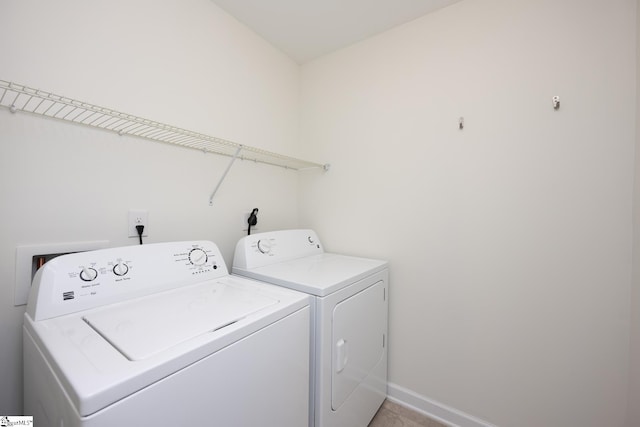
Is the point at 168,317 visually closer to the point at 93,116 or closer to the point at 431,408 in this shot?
the point at 93,116

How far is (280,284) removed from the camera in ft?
4.20

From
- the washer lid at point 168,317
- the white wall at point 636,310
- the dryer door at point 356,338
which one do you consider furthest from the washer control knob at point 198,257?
the white wall at point 636,310

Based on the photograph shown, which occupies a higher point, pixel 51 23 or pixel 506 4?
pixel 506 4

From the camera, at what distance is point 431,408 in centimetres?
165

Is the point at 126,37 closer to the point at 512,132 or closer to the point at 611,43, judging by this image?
the point at 512,132

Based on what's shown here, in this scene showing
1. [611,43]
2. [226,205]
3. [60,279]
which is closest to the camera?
[60,279]

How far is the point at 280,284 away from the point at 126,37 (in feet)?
4.52

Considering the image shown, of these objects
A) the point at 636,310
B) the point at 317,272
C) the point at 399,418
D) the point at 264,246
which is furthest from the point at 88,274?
the point at 636,310

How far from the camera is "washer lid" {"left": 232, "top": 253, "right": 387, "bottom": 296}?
1.19 metres

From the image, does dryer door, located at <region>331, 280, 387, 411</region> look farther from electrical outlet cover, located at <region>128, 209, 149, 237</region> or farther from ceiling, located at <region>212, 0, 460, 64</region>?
ceiling, located at <region>212, 0, 460, 64</region>

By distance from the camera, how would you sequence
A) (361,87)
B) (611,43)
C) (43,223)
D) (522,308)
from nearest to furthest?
(43,223)
(611,43)
(522,308)
(361,87)

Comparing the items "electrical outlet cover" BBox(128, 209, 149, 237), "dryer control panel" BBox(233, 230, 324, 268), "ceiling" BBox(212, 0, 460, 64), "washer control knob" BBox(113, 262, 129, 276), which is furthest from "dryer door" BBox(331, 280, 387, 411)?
"ceiling" BBox(212, 0, 460, 64)

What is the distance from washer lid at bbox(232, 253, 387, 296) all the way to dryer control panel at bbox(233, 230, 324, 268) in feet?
0.13

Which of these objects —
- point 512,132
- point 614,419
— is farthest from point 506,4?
point 614,419
